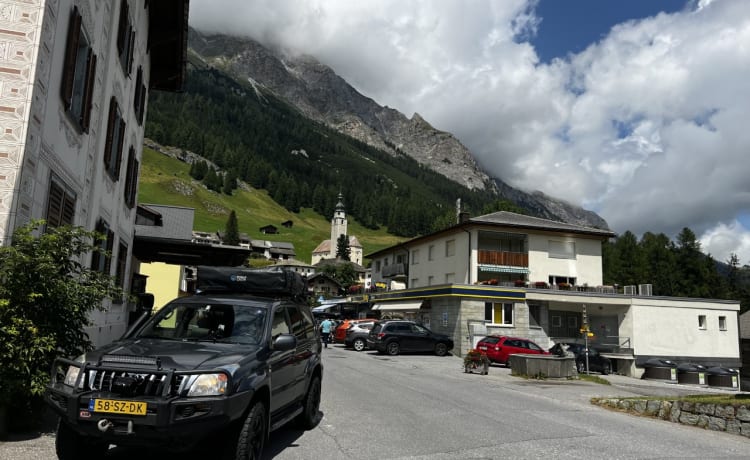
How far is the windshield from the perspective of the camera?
20.5ft

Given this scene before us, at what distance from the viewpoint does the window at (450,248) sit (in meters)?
41.0

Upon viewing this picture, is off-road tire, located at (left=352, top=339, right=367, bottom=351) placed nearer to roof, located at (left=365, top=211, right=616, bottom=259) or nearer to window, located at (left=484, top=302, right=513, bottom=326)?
window, located at (left=484, top=302, right=513, bottom=326)

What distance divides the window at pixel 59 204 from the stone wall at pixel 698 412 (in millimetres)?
12147

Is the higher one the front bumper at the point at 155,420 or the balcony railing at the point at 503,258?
the balcony railing at the point at 503,258

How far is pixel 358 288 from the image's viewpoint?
57.4m

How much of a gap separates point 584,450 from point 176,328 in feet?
18.4

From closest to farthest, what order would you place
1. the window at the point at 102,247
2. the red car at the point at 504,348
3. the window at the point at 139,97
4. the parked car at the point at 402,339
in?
the window at the point at 102,247, the window at the point at 139,97, the red car at the point at 504,348, the parked car at the point at 402,339

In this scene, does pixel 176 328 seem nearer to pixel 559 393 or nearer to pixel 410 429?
pixel 410 429

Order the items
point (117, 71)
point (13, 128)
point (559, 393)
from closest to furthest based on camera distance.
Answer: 1. point (13, 128)
2. point (117, 71)
3. point (559, 393)

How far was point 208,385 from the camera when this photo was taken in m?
4.93

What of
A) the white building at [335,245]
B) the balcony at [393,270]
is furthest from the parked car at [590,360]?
the white building at [335,245]

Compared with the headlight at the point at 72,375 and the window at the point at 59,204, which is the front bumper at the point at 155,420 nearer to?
the headlight at the point at 72,375

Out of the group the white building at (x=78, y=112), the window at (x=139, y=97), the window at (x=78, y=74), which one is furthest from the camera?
the window at (x=139, y=97)

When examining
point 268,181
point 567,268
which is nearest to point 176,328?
point 567,268
